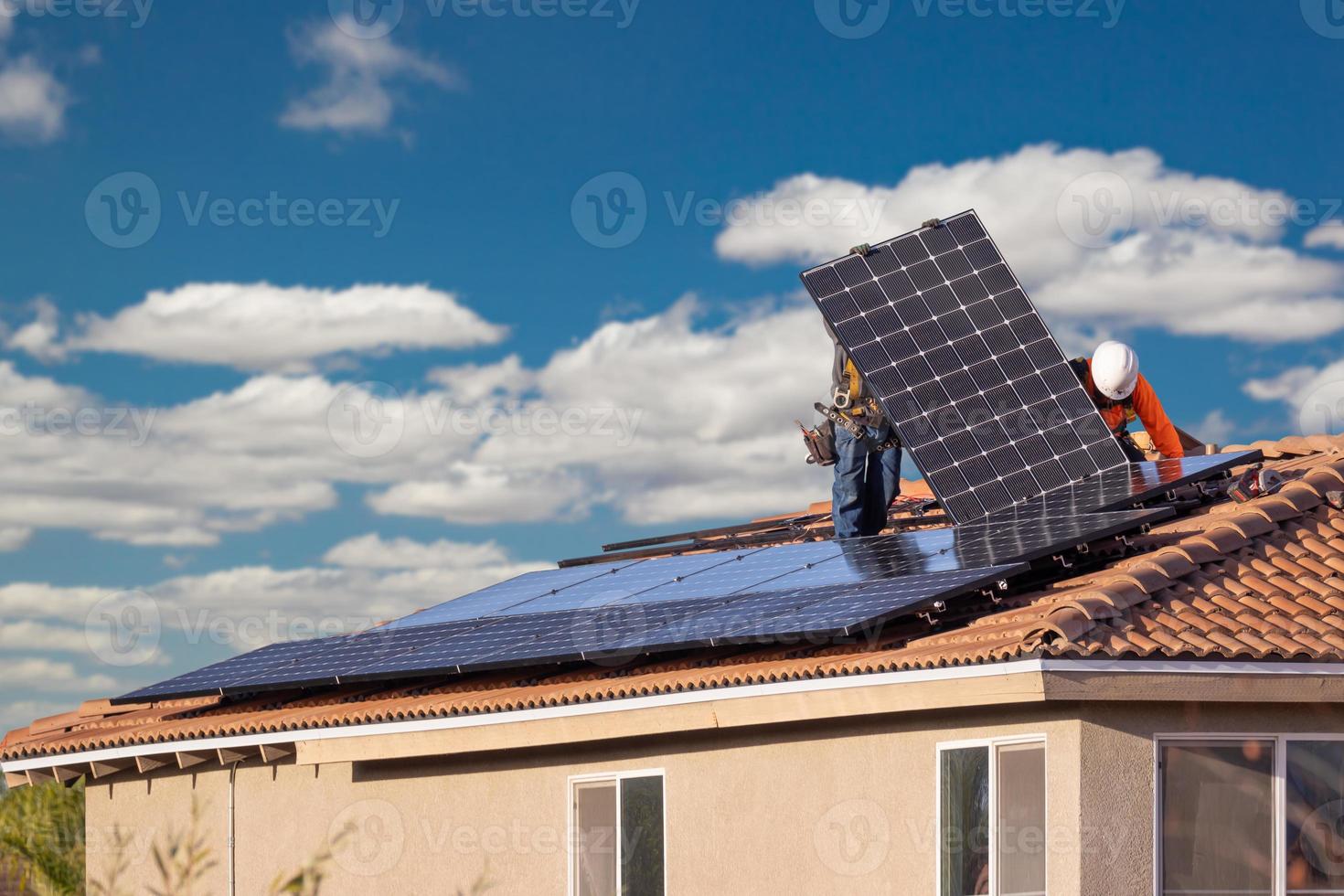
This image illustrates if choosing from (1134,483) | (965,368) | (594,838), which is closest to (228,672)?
→ (594,838)

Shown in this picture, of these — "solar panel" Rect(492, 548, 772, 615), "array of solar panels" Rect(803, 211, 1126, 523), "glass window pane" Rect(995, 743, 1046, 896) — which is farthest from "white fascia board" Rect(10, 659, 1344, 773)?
"array of solar panels" Rect(803, 211, 1126, 523)

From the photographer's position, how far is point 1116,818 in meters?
11.6

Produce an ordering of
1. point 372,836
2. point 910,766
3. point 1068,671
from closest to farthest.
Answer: point 1068,671
point 910,766
point 372,836

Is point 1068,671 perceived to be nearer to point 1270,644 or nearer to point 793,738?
point 1270,644

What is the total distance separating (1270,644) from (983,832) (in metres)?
2.34

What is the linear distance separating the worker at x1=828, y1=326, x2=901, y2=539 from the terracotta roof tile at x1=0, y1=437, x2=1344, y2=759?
3.88 metres

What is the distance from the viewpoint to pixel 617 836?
1416cm

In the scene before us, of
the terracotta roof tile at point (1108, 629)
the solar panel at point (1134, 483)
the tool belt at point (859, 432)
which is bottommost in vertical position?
the terracotta roof tile at point (1108, 629)

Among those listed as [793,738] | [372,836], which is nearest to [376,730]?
[372,836]

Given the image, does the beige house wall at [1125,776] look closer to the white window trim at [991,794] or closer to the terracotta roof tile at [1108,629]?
the white window trim at [991,794]

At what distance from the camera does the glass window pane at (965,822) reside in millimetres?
12102

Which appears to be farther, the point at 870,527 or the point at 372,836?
the point at 870,527

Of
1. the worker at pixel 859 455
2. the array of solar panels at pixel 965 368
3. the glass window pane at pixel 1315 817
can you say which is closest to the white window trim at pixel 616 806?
the array of solar panels at pixel 965 368

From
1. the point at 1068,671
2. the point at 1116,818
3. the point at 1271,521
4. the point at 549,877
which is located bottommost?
the point at 549,877
